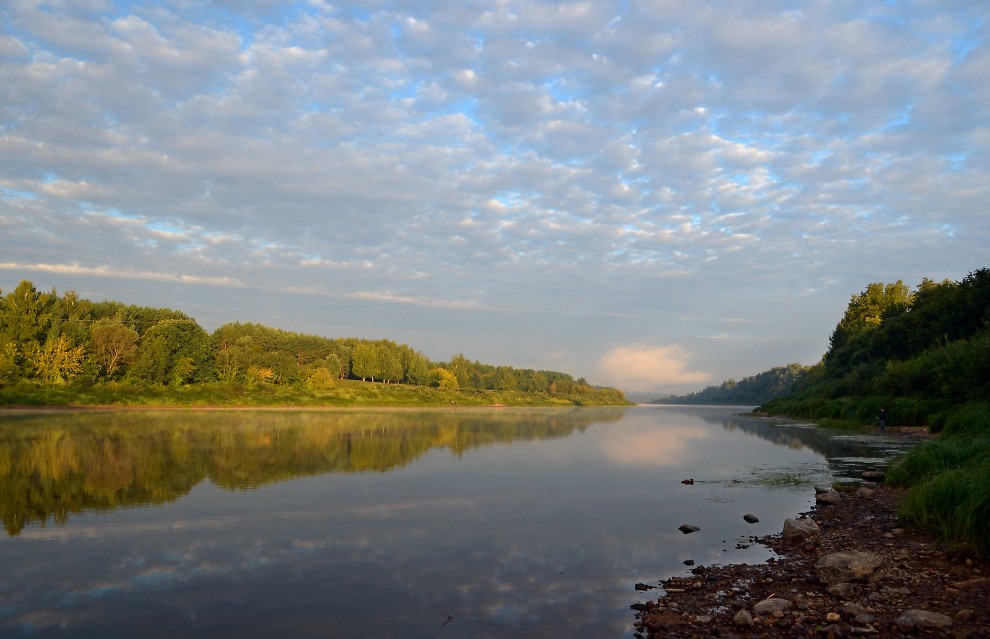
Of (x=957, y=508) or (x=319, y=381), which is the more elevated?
(x=957, y=508)

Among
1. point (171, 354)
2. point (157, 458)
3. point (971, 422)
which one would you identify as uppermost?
point (171, 354)

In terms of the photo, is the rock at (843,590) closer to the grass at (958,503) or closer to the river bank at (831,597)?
the river bank at (831,597)

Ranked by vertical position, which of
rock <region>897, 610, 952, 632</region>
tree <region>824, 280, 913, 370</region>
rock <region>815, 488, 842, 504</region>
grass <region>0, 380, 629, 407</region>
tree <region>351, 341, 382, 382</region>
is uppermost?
tree <region>824, 280, 913, 370</region>

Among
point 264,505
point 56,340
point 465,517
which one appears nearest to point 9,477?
point 264,505

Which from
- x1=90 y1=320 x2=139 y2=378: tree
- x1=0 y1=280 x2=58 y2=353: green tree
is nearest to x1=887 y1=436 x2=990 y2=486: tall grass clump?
x1=0 y1=280 x2=58 y2=353: green tree

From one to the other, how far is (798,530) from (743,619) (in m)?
5.32

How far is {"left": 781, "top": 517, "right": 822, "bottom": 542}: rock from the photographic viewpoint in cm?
1141

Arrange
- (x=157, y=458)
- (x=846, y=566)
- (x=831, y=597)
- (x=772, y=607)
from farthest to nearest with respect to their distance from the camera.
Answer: (x=157, y=458)
(x=846, y=566)
(x=831, y=597)
(x=772, y=607)

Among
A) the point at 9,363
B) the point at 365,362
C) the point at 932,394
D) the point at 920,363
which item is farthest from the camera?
the point at 365,362

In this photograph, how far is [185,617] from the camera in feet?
24.7

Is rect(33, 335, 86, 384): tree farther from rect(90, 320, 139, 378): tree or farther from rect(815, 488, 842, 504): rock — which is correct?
rect(815, 488, 842, 504): rock

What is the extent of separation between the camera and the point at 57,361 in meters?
66.9

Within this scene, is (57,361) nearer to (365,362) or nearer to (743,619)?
(365,362)

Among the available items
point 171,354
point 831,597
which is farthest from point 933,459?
point 171,354
